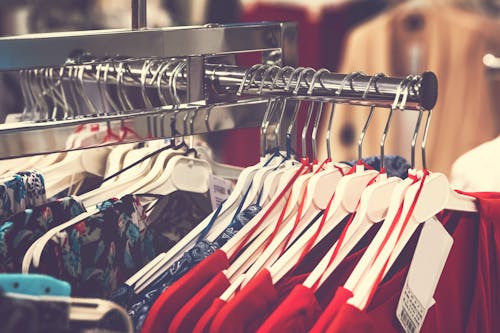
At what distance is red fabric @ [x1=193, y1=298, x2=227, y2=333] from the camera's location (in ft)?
3.01

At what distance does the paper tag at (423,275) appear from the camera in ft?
3.25

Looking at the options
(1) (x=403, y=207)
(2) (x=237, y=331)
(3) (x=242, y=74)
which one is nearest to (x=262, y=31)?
(3) (x=242, y=74)

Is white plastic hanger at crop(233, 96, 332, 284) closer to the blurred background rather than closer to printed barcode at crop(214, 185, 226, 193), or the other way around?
printed barcode at crop(214, 185, 226, 193)

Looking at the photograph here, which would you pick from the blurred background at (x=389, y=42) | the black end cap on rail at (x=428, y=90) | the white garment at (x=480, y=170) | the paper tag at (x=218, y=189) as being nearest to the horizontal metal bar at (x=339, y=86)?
the black end cap on rail at (x=428, y=90)

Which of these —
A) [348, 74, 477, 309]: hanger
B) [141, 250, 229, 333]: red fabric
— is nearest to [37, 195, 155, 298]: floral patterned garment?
[141, 250, 229, 333]: red fabric

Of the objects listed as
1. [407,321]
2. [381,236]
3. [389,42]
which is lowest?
[407,321]

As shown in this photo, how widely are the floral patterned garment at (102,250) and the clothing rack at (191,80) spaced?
10 centimetres

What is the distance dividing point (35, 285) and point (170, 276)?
0.89ft

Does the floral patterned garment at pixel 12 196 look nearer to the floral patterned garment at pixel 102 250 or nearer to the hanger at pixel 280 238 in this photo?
the floral patterned garment at pixel 102 250

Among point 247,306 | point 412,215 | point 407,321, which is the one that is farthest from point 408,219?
point 247,306

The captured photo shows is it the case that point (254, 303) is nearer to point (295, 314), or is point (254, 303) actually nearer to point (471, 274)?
point (295, 314)

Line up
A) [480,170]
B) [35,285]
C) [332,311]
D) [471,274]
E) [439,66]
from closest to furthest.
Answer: [35,285], [332,311], [471,274], [480,170], [439,66]

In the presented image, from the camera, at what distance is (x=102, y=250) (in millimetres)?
1053

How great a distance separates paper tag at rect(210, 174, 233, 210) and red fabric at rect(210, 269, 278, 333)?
0.33m
